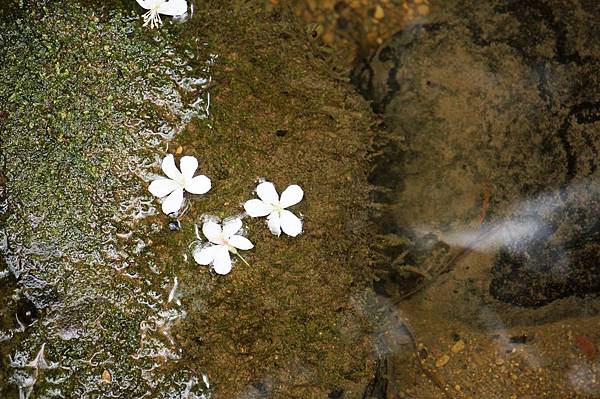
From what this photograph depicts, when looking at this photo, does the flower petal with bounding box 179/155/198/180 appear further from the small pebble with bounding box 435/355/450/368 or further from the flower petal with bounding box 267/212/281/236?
the small pebble with bounding box 435/355/450/368

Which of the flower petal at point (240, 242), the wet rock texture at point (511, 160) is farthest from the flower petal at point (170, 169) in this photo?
the wet rock texture at point (511, 160)

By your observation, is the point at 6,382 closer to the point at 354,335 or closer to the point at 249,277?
the point at 249,277

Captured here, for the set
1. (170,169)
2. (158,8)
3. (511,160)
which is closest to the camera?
(170,169)

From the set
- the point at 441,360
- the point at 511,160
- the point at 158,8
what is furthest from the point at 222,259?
the point at 511,160

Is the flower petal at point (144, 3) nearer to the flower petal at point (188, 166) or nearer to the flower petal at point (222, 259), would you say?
the flower petal at point (188, 166)

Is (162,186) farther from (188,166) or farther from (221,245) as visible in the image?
(221,245)

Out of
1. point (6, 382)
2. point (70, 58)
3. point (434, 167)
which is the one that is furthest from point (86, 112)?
point (434, 167)

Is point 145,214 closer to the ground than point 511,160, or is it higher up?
higher up

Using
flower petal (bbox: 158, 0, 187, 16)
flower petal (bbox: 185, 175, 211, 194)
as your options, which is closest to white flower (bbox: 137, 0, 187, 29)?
flower petal (bbox: 158, 0, 187, 16)
